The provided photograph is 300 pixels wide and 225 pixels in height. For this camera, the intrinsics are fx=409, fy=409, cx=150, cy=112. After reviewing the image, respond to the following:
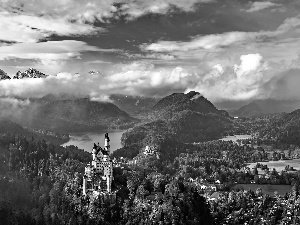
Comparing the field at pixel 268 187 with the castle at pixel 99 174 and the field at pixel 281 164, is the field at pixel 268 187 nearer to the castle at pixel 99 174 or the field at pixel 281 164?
the field at pixel 281 164

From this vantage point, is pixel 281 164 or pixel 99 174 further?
pixel 281 164

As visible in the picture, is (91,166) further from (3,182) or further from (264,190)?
(264,190)

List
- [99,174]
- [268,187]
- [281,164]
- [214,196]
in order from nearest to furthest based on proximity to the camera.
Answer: [99,174] < [214,196] < [268,187] < [281,164]

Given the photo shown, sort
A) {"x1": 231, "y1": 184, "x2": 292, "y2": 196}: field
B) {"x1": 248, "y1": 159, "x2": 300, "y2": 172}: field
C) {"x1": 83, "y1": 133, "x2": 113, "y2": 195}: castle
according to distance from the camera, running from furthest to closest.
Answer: {"x1": 248, "y1": 159, "x2": 300, "y2": 172}: field
{"x1": 231, "y1": 184, "x2": 292, "y2": 196}: field
{"x1": 83, "y1": 133, "x2": 113, "y2": 195}: castle

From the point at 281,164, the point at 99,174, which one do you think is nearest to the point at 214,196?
the point at 99,174

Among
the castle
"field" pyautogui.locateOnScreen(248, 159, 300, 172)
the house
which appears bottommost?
the house

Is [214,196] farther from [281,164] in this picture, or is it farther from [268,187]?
[281,164]

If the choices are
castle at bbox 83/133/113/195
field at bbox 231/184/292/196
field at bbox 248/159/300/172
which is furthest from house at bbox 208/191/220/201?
field at bbox 248/159/300/172

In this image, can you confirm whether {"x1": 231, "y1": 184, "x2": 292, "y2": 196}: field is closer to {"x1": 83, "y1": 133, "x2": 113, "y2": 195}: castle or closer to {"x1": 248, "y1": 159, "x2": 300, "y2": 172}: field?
{"x1": 248, "y1": 159, "x2": 300, "y2": 172}: field

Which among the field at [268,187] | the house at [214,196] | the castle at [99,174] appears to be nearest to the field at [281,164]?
the field at [268,187]

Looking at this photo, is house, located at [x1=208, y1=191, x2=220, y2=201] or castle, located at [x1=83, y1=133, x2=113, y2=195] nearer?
castle, located at [x1=83, y1=133, x2=113, y2=195]
